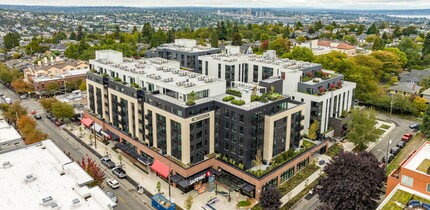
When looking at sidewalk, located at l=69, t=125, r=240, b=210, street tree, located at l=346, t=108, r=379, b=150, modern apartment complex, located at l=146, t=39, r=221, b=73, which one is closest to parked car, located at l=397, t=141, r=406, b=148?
street tree, located at l=346, t=108, r=379, b=150

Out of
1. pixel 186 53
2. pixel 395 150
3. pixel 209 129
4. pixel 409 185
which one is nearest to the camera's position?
pixel 409 185

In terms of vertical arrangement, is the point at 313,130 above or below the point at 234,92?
below

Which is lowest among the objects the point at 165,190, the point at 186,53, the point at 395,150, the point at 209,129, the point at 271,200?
the point at 165,190

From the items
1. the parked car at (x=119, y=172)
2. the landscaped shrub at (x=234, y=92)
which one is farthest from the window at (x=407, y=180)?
the parked car at (x=119, y=172)

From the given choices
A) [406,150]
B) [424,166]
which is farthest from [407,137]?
[424,166]

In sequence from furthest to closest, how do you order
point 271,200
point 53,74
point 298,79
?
point 53,74 → point 298,79 → point 271,200

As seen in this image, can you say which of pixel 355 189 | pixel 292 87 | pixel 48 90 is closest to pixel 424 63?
pixel 292 87

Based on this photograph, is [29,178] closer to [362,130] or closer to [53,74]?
[362,130]

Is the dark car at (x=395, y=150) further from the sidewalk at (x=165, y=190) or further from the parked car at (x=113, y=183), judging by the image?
the parked car at (x=113, y=183)
